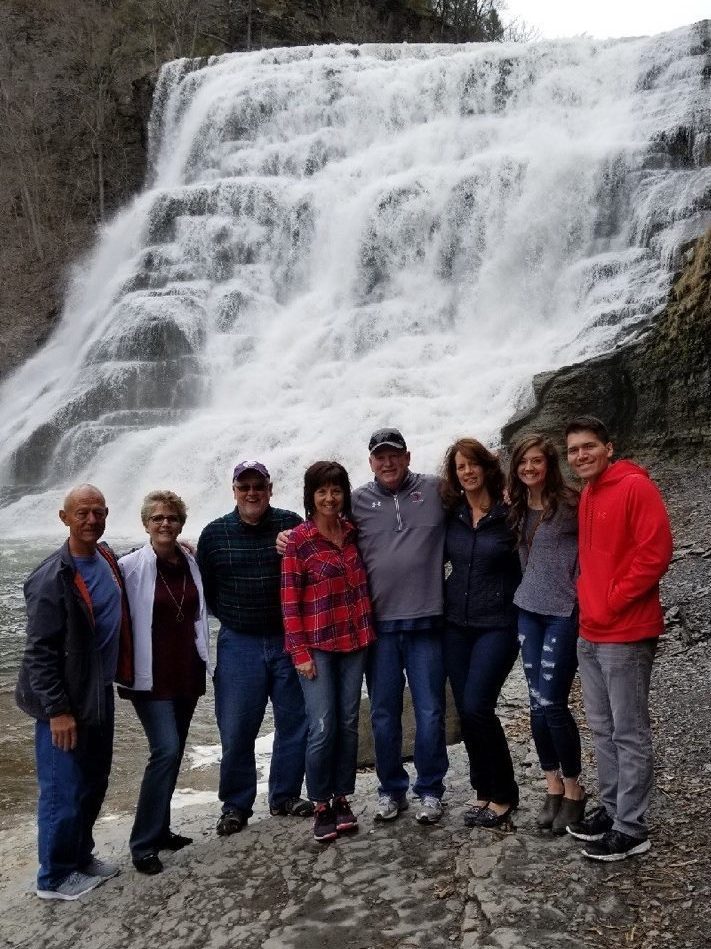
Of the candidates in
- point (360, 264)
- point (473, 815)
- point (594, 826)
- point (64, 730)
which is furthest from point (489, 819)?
point (360, 264)

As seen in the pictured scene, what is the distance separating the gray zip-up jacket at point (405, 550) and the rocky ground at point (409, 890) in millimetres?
1058

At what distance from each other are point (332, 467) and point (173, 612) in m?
1.05

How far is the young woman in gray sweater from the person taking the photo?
12.2ft

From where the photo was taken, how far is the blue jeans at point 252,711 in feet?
14.0

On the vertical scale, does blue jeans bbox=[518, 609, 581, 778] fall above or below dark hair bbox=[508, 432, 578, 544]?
below

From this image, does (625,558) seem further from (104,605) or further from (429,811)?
(104,605)

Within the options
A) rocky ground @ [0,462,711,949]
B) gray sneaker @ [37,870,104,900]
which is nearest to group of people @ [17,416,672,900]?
gray sneaker @ [37,870,104,900]

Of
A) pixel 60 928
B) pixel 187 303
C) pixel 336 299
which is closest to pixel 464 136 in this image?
pixel 336 299

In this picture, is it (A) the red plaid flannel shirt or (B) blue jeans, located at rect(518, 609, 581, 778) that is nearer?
(B) blue jeans, located at rect(518, 609, 581, 778)

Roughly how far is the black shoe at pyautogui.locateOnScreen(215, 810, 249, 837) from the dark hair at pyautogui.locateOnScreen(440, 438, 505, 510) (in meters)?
1.91

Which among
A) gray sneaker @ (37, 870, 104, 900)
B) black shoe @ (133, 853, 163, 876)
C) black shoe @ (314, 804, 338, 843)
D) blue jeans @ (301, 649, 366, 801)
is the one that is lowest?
gray sneaker @ (37, 870, 104, 900)

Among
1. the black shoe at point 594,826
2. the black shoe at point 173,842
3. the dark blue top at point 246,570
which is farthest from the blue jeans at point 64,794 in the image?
the black shoe at point 594,826

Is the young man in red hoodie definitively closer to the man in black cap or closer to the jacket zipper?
the jacket zipper

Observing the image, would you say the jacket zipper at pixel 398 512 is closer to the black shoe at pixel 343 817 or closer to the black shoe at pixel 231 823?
the black shoe at pixel 343 817
